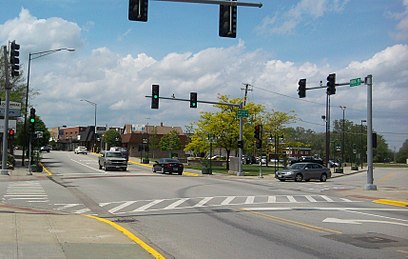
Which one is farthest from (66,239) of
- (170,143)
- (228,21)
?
(170,143)

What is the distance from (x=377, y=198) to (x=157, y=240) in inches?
610

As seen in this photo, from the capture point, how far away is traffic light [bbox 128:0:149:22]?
45.7ft

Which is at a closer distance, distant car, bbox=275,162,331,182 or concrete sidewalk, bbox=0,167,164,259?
concrete sidewalk, bbox=0,167,164,259

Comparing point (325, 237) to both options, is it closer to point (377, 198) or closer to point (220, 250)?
point (220, 250)

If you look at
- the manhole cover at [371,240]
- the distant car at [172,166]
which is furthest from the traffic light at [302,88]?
the manhole cover at [371,240]

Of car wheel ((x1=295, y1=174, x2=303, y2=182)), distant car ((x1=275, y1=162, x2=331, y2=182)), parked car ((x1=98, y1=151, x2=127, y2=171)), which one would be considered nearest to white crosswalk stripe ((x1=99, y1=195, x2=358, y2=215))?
distant car ((x1=275, y1=162, x2=331, y2=182))

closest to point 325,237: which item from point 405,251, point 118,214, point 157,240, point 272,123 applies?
point 405,251

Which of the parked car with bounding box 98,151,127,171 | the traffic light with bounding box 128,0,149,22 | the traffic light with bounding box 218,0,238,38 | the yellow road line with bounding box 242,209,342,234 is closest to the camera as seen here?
the yellow road line with bounding box 242,209,342,234

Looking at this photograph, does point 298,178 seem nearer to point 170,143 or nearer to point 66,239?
point 66,239

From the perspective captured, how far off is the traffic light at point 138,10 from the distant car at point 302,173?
26.3 metres

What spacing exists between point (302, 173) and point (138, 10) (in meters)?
27.3

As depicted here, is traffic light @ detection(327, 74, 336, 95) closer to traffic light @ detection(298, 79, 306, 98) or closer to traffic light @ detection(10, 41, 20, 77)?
traffic light @ detection(298, 79, 306, 98)

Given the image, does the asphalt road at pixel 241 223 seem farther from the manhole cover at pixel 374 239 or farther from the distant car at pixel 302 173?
the distant car at pixel 302 173

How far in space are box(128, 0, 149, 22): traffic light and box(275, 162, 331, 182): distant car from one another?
86.2 ft
